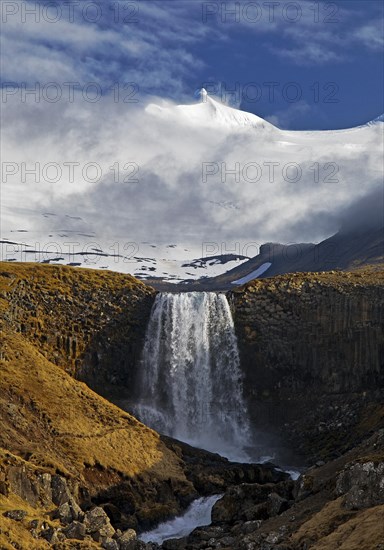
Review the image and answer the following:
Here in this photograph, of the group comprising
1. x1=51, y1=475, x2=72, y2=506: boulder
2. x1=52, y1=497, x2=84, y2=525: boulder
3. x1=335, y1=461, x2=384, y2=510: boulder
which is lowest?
x1=52, y1=497, x2=84, y2=525: boulder

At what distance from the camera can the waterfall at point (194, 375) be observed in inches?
4038

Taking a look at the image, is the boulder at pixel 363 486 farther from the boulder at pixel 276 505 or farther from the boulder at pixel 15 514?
the boulder at pixel 15 514

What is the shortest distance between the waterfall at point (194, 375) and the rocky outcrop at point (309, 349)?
2.19 m

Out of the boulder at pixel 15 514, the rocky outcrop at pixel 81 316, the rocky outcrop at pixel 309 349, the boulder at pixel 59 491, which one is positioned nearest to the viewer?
the boulder at pixel 15 514

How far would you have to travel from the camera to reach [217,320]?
11000cm

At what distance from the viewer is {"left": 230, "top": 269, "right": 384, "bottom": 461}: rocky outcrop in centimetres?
10181

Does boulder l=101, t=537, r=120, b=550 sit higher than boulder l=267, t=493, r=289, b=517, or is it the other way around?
boulder l=267, t=493, r=289, b=517

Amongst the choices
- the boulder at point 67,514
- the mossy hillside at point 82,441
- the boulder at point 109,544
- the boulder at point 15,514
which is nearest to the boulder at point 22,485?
the mossy hillside at point 82,441

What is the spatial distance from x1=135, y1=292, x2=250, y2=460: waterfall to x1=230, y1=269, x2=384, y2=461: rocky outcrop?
2.19 m

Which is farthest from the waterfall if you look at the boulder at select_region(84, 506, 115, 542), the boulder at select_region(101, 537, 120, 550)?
the boulder at select_region(101, 537, 120, 550)

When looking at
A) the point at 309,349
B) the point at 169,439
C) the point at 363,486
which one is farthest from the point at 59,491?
the point at 309,349

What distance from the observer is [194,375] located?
10712cm

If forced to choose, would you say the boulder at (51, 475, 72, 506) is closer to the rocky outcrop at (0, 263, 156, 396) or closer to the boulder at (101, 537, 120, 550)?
the boulder at (101, 537, 120, 550)

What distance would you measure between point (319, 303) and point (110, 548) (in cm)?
6090
